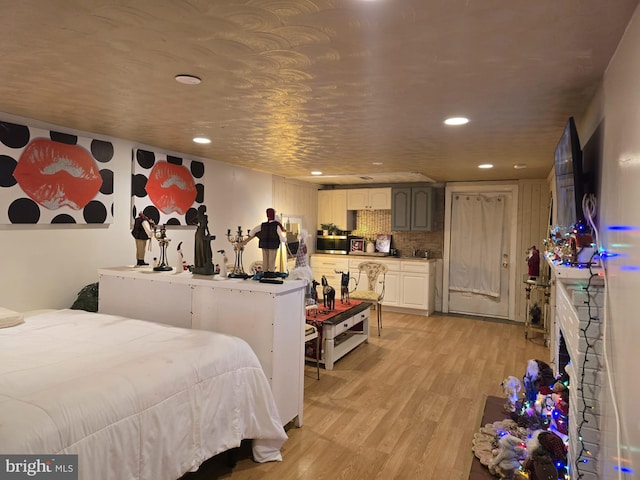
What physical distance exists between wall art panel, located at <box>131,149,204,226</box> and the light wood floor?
2.27 m

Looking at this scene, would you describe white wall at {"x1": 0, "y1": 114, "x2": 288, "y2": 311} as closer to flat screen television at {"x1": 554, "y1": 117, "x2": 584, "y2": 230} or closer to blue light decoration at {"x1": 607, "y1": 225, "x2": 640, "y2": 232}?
flat screen television at {"x1": 554, "y1": 117, "x2": 584, "y2": 230}

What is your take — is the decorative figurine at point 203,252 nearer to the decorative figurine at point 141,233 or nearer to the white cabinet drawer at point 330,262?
the decorative figurine at point 141,233

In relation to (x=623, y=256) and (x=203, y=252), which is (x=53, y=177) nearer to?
(x=203, y=252)

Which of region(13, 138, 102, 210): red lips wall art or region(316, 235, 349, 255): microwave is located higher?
region(13, 138, 102, 210): red lips wall art

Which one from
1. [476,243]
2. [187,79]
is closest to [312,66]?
[187,79]

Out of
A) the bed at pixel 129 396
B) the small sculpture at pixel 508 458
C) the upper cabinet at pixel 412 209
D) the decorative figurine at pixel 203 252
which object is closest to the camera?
the bed at pixel 129 396

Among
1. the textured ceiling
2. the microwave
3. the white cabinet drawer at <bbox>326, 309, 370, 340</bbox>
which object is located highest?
the textured ceiling

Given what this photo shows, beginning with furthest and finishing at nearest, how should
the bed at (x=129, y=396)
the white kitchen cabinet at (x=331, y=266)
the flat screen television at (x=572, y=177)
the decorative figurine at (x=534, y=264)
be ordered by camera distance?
the white kitchen cabinet at (x=331, y=266), the decorative figurine at (x=534, y=264), the flat screen television at (x=572, y=177), the bed at (x=129, y=396)

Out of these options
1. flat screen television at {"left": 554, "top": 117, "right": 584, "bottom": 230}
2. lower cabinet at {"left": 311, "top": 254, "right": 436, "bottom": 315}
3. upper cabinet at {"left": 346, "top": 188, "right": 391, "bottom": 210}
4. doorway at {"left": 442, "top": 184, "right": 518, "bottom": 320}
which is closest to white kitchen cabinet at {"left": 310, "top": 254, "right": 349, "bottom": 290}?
lower cabinet at {"left": 311, "top": 254, "right": 436, "bottom": 315}

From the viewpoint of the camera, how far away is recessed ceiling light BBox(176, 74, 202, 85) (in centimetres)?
216

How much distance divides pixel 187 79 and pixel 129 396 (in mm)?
1639

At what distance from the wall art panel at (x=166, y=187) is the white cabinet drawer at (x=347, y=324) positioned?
209cm

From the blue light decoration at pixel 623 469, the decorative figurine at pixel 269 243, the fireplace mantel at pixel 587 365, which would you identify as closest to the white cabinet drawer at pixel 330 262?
the decorative figurine at pixel 269 243

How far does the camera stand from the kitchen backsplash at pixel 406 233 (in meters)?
6.98
